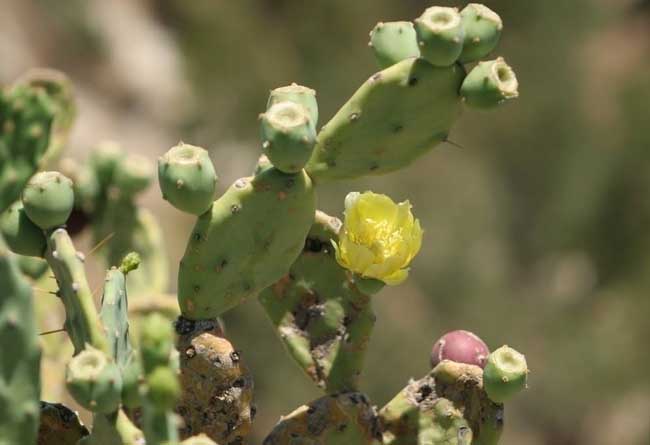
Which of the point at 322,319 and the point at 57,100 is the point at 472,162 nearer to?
the point at 57,100

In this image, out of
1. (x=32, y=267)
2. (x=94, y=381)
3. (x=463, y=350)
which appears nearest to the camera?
(x=94, y=381)


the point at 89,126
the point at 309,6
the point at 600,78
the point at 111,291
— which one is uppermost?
the point at 309,6

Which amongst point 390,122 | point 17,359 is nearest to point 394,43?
point 390,122

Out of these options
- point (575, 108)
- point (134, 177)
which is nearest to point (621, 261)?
point (575, 108)

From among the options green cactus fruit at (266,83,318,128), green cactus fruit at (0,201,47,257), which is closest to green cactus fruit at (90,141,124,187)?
green cactus fruit at (0,201,47,257)

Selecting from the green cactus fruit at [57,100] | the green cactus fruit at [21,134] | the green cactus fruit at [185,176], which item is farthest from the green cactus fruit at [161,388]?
the green cactus fruit at [57,100]

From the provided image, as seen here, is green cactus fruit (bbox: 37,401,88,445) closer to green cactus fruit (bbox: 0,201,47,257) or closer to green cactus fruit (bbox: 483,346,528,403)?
green cactus fruit (bbox: 0,201,47,257)

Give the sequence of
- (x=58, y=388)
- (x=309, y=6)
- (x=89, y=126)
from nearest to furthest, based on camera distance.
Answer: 1. (x=58, y=388)
2. (x=89, y=126)
3. (x=309, y=6)

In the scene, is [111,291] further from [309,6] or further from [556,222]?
[309,6]
